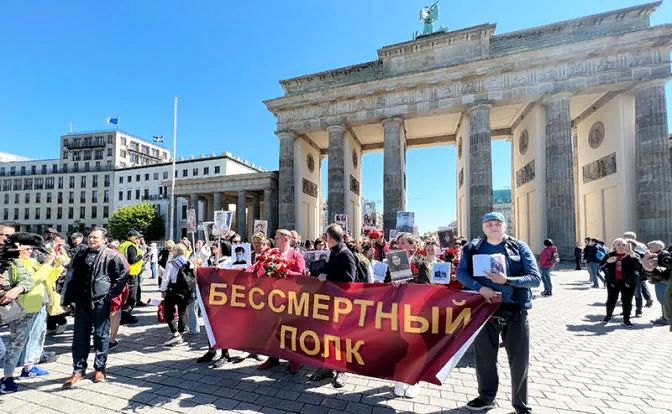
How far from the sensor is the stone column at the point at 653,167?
20.8 metres

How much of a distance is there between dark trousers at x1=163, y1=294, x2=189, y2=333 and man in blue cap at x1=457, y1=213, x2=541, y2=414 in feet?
17.8

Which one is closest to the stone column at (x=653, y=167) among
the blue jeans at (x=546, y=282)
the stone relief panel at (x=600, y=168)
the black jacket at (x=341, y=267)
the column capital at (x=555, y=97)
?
the stone relief panel at (x=600, y=168)

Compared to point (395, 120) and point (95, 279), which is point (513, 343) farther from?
point (395, 120)

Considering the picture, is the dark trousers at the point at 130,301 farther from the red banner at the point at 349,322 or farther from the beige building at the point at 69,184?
the beige building at the point at 69,184

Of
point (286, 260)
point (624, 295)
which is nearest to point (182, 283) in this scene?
point (286, 260)

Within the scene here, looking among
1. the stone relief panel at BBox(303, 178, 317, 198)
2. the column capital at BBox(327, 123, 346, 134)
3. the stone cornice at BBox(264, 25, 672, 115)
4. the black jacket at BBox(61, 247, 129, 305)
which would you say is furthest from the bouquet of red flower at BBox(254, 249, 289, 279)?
the stone relief panel at BBox(303, 178, 317, 198)

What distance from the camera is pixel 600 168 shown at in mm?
24906

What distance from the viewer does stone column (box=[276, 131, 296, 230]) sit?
105 feet

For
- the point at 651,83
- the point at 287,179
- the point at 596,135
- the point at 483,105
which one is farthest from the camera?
the point at 287,179

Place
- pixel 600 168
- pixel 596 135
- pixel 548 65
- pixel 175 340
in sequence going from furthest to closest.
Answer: pixel 596 135, pixel 600 168, pixel 548 65, pixel 175 340

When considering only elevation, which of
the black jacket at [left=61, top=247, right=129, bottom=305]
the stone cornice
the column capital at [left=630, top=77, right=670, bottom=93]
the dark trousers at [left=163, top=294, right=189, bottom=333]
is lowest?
the dark trousers at [left=163, top=294, right=189, bottom=333]

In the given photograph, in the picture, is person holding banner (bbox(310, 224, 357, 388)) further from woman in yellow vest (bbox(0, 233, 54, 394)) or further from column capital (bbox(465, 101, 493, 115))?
column capital (bbox(465, 101, 493, 115))

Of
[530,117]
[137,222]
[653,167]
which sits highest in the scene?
[530,117]

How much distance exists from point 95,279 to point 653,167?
2977 centimetres
